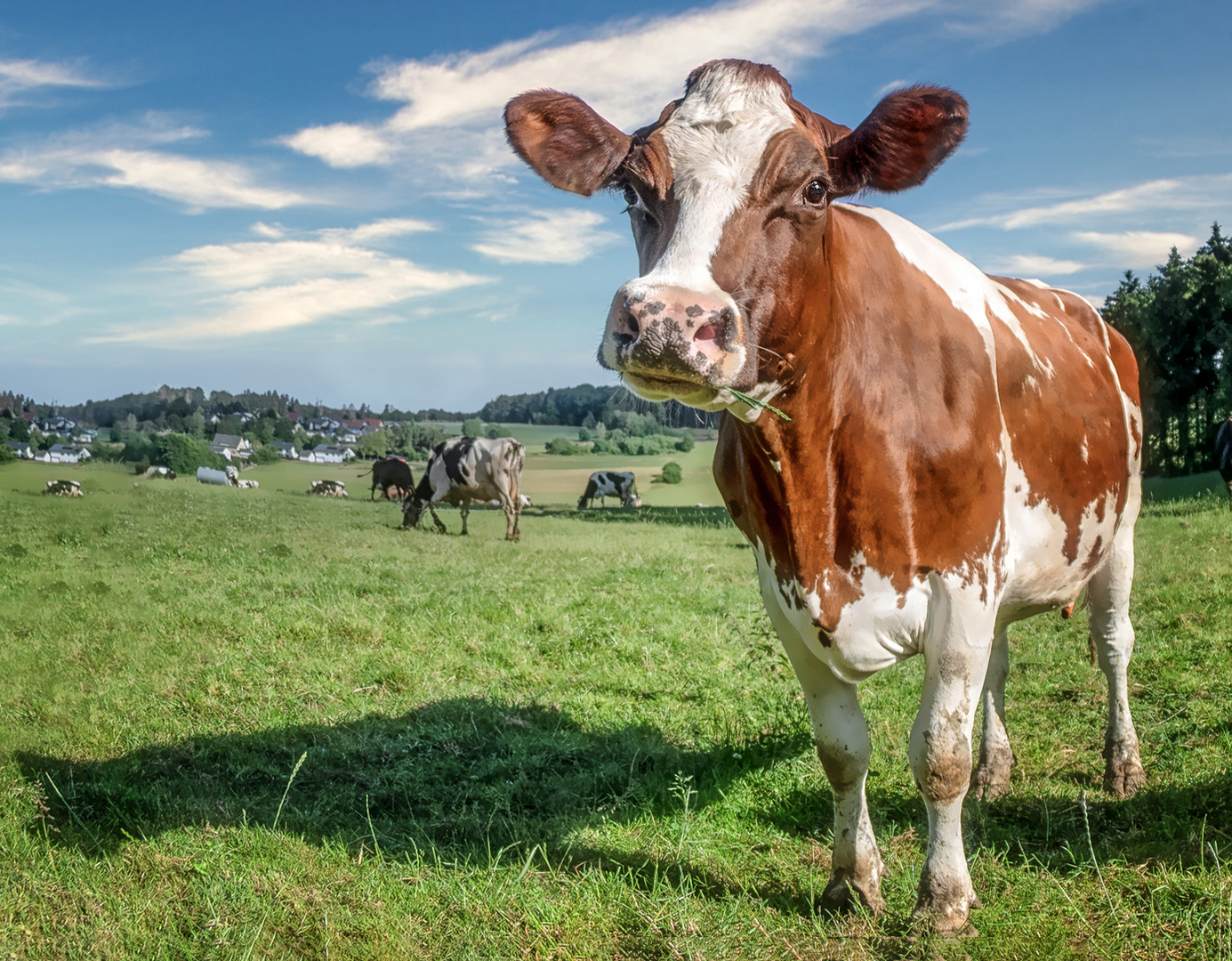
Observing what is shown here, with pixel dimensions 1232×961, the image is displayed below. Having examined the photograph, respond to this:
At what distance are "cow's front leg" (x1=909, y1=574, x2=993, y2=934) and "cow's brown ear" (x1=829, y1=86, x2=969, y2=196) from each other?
56.2 inches

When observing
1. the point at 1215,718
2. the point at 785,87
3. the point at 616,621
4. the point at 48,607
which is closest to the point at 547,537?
the point at 616,621

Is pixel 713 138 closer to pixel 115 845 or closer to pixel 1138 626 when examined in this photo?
pixel 115 845

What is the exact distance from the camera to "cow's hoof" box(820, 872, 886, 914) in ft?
11.4

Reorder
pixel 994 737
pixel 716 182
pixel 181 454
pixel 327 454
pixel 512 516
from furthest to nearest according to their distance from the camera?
pixel 512 516 → pixel 327 454 → pixel 181 454 → pixel 994 737 → pixel 716 182

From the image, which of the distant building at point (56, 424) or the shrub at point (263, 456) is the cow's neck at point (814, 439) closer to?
the distant building at point (56, 424)

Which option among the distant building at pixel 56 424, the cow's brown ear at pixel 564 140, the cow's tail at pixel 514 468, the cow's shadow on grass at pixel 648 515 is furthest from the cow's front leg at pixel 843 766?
the cow's shadow on grass at pixel 648 515

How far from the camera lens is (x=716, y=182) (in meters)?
2.60

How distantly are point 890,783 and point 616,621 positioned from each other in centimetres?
438

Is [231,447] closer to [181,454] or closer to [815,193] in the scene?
[181,454]

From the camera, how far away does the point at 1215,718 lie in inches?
215

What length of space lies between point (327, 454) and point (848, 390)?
12.4 meters

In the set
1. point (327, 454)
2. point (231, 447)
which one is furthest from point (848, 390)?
point (327, 454)

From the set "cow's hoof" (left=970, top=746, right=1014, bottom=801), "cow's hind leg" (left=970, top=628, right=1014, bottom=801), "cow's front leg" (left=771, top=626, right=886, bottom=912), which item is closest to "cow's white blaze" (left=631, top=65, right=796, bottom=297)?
"cow's front leg" (left=771, top=626, right=886, bottom=912)

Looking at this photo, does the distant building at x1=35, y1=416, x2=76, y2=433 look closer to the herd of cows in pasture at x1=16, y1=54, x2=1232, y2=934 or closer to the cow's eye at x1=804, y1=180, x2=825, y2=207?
the herd of cows in pasture at x1=16, y1=54, x2=1232, y2=934
